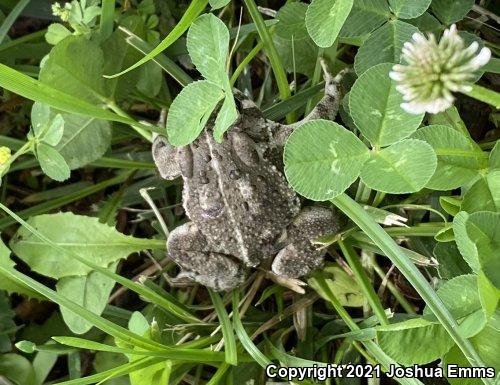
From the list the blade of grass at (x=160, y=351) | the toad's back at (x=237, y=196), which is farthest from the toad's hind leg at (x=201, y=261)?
the blade of grass at (x=160, y=351)

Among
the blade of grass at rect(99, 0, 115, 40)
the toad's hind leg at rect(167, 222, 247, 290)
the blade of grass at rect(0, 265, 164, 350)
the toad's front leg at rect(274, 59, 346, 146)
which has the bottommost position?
the toad's hind leg at rect(167, 222, 247, 290)

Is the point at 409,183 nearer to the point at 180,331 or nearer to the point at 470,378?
the point at 470,378

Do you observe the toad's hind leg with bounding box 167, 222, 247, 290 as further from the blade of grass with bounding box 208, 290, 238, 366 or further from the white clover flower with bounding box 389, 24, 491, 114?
the white clover flower with bounding box 389, 24, 491, 114

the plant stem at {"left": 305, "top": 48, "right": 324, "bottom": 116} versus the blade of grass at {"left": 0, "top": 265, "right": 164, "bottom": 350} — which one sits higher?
the plant stem at {"left": 305, "top": 48, "right": 324, "bottom": 116}

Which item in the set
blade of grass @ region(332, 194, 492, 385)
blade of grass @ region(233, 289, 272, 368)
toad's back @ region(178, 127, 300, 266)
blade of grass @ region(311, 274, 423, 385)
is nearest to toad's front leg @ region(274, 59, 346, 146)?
toad's back @ region(178, 127, 300, 266)

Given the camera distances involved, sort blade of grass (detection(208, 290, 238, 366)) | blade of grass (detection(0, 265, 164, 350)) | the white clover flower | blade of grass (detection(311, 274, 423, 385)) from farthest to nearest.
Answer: blade of grass (detection(208, 290, 238, 366)) → blade of grass (detection(311, 274, 423, 385)) → blade of grass (detection(0, 265, 164, 350)) → the white clover flower

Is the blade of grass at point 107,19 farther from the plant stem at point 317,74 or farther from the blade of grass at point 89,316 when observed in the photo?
the blade of grass at point 89,316

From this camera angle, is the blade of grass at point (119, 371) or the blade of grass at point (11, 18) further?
the blade of grass at point (11, 18)

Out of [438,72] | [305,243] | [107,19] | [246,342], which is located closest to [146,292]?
[246,342]
